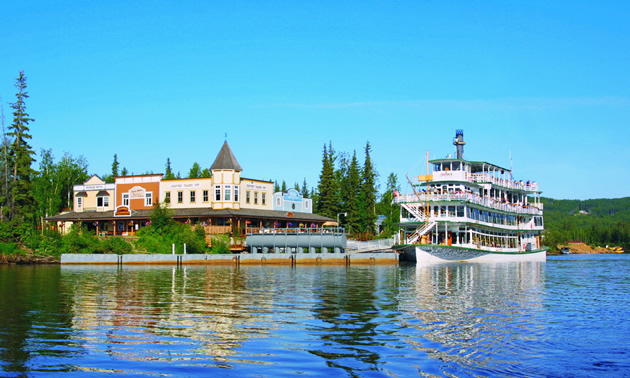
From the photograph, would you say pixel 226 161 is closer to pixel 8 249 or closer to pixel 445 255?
pixel 8 249

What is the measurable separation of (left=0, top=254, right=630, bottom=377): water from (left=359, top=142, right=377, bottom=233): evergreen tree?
61.9 meters

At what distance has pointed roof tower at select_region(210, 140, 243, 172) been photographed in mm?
66312

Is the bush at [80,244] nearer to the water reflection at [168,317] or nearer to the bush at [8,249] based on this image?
the bush at [8,249]

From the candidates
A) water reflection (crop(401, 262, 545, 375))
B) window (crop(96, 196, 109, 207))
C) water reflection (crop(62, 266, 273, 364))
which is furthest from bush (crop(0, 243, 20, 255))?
water reflection (crop(401, 262, 545, 375))

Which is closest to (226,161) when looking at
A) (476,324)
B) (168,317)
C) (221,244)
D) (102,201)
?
(221,244)

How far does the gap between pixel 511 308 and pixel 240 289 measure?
12.1 metres

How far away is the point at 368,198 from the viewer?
89.4 meters

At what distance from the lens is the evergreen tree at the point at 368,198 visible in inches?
3474

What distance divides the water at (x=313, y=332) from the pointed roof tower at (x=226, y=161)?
133 feet

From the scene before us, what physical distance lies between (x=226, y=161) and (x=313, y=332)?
52865mm

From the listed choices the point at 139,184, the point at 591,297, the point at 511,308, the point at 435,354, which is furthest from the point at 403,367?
the point at 139,184

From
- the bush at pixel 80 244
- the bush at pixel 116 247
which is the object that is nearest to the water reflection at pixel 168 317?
the bush at pixel 116 247

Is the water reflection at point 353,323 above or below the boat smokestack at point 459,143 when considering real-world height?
below

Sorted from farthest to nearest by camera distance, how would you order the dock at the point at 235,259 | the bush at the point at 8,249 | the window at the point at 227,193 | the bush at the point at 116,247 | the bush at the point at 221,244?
the window at the point at 227,193, the bush at the point at 221,244, the bush at the point at 8,249, the bush at the point at 116,247, the dock at the point at 235,259
